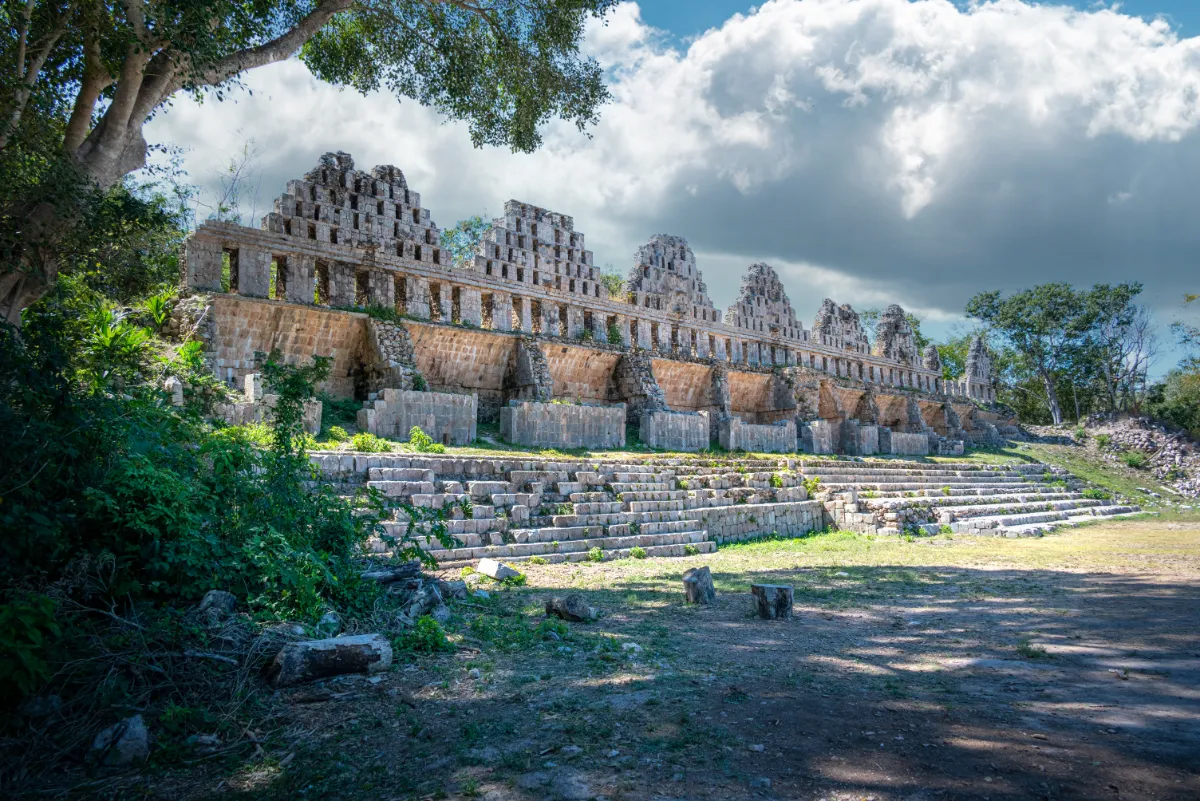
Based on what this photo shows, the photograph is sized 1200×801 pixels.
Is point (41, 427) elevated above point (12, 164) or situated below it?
below

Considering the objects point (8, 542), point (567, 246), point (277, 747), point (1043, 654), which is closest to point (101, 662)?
point (8, 542)

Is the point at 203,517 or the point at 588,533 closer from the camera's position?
the point at 203,517

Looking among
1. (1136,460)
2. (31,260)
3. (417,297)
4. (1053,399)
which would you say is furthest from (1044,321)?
(31,260)

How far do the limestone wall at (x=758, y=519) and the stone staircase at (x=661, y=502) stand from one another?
27 millimetres

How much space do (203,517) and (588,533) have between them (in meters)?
6.43

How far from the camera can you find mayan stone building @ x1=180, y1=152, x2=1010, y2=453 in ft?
46.8

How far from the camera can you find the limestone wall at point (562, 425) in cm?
1512

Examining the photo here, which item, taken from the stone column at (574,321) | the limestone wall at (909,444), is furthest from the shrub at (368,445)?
the limestone wall at (909,444)

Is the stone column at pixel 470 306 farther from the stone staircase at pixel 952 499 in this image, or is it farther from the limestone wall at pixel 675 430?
the stone staircase at pixel 952 499

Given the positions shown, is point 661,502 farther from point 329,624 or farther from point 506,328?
point 329,624

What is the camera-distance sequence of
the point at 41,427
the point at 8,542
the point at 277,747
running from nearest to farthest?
the point at 277,747, the point at 8,542, the point at 41,427

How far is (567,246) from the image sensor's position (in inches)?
829

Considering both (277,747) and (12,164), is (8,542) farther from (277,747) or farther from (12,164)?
(12,164)

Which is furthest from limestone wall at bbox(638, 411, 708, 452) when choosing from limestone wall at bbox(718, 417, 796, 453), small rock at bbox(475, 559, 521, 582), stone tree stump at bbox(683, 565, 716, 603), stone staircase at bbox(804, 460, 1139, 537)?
stone tree stump at bbox(683, 565, 716, 603)
